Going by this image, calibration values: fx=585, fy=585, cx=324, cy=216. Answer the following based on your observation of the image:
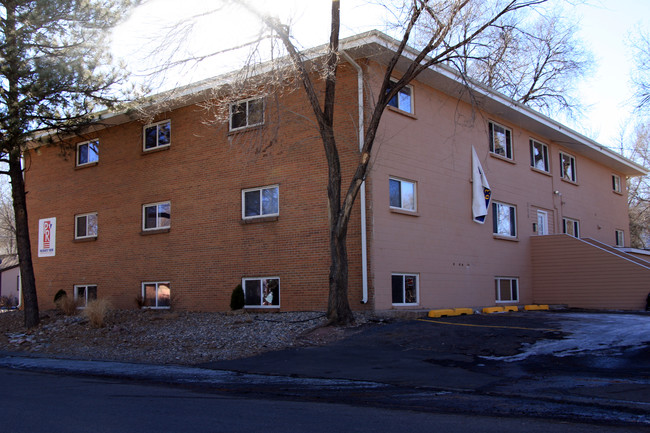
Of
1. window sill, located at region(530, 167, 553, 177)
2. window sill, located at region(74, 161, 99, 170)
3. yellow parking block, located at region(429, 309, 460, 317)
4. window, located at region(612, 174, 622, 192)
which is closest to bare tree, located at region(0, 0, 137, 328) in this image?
window sill, located at region(74, 161, 99, 170)

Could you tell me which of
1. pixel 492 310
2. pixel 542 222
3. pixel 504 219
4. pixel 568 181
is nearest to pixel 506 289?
pixel 504 219

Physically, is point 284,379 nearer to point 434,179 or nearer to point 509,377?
point 509,377

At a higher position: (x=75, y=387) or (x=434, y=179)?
(x=434, y=179)

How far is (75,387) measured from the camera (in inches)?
334

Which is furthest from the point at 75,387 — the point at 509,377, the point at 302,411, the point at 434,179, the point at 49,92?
the point at 434,179

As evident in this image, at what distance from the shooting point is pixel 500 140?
71.7 feet

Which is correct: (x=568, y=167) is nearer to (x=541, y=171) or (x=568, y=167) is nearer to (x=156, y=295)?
(x=541, y=171)

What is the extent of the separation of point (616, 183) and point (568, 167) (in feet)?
22.2

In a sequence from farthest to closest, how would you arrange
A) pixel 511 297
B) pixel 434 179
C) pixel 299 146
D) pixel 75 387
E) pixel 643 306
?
pixel 511 297 < pixel 643 306 < pixel 434 179 < pixel 299 146 < pixel 75 387

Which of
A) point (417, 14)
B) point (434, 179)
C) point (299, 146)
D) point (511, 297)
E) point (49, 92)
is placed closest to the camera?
point (417, 14)

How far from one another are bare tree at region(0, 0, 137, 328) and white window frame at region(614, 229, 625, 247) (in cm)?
2585

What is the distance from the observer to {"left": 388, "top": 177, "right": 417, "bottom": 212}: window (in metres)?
16.6

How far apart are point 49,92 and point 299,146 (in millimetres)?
6795

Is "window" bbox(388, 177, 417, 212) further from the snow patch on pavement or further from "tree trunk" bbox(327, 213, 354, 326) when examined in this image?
the snow patch on pavement
